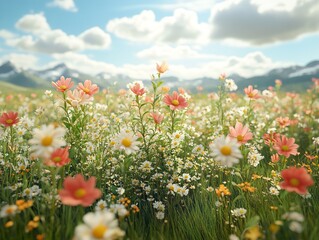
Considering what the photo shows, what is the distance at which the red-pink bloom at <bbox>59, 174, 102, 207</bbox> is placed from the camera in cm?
203

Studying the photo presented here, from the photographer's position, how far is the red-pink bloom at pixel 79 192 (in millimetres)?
2027

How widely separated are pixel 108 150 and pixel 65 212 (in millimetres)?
1279

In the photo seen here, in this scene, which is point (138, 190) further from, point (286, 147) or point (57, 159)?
point (286, 147)

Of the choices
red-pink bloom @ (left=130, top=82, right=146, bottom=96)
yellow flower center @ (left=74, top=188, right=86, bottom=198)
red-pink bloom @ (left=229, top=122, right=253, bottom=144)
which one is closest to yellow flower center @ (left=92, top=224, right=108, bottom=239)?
yellow flower center @ (left=74, top=188, right=86, bottom=198)

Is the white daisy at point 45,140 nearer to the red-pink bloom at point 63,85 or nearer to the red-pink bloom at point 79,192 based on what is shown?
the red-pink bloom at point 79,192

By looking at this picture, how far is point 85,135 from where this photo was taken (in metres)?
4.21

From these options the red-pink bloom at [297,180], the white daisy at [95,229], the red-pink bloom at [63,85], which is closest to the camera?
the white daisy at [95,229]

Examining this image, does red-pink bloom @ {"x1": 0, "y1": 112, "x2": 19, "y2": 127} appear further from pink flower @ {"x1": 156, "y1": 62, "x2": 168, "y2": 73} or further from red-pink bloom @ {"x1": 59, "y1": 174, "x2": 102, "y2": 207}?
pink flower @ {"x1": 156, "y1": 62, "x2": 168, "y2": 73}

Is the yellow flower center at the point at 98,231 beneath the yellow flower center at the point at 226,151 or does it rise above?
beneath

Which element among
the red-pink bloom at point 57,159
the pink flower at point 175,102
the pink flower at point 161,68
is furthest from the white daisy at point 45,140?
the pink flower at point 161,68

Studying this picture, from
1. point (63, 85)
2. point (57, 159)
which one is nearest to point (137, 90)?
point (63, 85)

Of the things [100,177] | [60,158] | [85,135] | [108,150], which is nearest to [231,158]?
[60,158]

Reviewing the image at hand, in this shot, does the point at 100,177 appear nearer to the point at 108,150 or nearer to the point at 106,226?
the point at 108,150

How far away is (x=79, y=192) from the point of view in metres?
2.12
